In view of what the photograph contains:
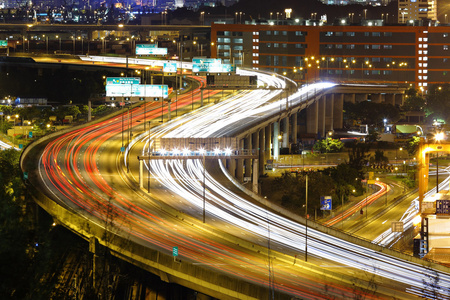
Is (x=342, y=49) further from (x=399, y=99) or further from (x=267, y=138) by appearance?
(x=267, y=138)

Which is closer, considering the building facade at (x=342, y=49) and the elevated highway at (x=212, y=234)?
the elevated highway at (x=212, y=234)

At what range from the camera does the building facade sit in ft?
570

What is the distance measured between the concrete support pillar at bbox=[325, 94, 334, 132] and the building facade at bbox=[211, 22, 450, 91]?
3162cm

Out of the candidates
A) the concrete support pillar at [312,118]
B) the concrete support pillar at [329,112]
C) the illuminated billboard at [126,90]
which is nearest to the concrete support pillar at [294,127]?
the concrete support pillar at [312,118]

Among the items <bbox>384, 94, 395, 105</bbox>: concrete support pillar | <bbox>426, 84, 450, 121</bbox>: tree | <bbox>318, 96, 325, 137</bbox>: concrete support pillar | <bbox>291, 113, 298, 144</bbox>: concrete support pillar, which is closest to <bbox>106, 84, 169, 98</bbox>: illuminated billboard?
<bbox>291, 113, 298, 144</bbox>: concrete support pillar

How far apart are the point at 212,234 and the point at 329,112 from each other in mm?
90867

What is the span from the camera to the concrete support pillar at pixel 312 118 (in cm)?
13188

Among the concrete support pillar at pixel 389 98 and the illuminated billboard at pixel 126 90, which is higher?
the illuminated billboard at pixel 126 90

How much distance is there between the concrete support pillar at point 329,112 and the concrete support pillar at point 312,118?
5828 millimetres

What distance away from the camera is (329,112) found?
461 feet

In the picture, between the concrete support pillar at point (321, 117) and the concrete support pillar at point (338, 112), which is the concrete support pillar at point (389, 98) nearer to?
the concrete support pillar at point (338, 112)

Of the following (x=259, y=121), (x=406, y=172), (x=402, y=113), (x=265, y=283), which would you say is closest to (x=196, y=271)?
(x=265, y=283)

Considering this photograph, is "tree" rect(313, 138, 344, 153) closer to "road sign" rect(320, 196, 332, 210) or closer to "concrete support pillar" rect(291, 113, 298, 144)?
"concrete support pillar" rect(291, 113, 298, 144)

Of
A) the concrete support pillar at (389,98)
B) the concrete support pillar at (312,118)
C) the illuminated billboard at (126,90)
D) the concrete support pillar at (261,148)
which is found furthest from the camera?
the concrete support pillar at (389,98)
